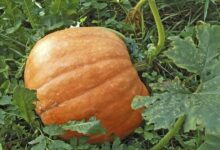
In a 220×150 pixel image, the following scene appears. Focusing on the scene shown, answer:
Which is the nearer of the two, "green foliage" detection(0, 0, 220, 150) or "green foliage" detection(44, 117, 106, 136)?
"green foliage" detection(0, 0, 220, 150)

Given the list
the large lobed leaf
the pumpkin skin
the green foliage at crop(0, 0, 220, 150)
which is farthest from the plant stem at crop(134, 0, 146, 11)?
the large lobed leaf

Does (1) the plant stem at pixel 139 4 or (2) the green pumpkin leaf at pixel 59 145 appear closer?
(2) the green pumpkin leaf at pixel 59 145

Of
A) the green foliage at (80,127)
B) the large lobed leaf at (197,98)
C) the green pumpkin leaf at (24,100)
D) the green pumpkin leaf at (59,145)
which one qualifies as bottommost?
the green pumpkin leaf at (59,145)

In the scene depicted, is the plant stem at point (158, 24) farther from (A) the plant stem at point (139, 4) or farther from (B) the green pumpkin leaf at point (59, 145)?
(B) the green pumpkin leaf at point (59, 145)

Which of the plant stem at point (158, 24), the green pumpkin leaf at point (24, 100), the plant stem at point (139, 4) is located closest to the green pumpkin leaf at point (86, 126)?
the green pumpkin leaf at point (24, 100)

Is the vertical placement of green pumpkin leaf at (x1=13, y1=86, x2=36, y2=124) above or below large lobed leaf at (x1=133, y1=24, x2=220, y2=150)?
below

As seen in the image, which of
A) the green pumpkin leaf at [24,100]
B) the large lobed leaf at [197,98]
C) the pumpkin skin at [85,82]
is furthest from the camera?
the pumpkin skin at [85,82]

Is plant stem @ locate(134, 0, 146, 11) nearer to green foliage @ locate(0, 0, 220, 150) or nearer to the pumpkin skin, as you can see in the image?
green foliage @ locate(0, 0, 220, 150)

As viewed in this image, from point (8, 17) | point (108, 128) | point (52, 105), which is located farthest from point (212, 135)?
point (8, 17)
